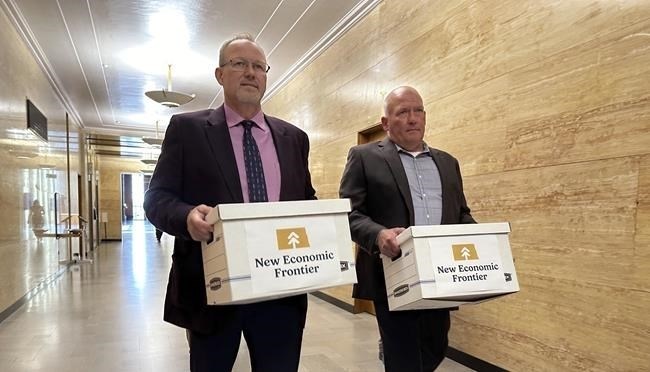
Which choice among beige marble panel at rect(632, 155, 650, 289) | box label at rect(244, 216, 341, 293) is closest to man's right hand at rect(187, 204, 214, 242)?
box label at rect(244, 216, 341, 293)

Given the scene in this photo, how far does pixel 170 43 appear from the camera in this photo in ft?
19.0

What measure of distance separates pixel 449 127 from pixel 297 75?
3.96 meters

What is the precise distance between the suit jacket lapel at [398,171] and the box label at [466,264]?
30cm

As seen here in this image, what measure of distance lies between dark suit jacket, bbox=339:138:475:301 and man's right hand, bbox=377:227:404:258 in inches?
3.7

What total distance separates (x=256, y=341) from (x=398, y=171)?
2.74 ft

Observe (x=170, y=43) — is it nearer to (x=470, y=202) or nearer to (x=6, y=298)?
(x=6, y=298)

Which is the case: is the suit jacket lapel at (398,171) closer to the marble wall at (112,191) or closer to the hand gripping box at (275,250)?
the hand gripping box at (275,250)

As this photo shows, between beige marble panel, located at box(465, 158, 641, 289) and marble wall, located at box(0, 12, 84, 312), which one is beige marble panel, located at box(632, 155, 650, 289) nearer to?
beige marble panel, located at box(465, 158, 641, 289)

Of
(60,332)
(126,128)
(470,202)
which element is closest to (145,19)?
(60,332)

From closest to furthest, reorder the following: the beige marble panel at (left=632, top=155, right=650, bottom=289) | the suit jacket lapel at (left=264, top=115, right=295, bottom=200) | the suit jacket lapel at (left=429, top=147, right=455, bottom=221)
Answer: the suit jacket lapel at (left=264, top=115, right=295, bottom=200) < the suit jacket lapel at (left=429, top=147, right=455, bottom=221) < the beige marble panel at (left=632, top=155, right=650, bottom=289)

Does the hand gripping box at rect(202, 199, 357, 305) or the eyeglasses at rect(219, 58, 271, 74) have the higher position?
the eyeglasses at rect(219, 58, 271, 74)

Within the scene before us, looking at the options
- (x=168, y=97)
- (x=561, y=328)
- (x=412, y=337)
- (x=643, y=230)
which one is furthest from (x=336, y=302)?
(x=412, y=337)

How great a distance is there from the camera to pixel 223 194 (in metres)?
1.26

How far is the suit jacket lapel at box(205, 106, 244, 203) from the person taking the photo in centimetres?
127
